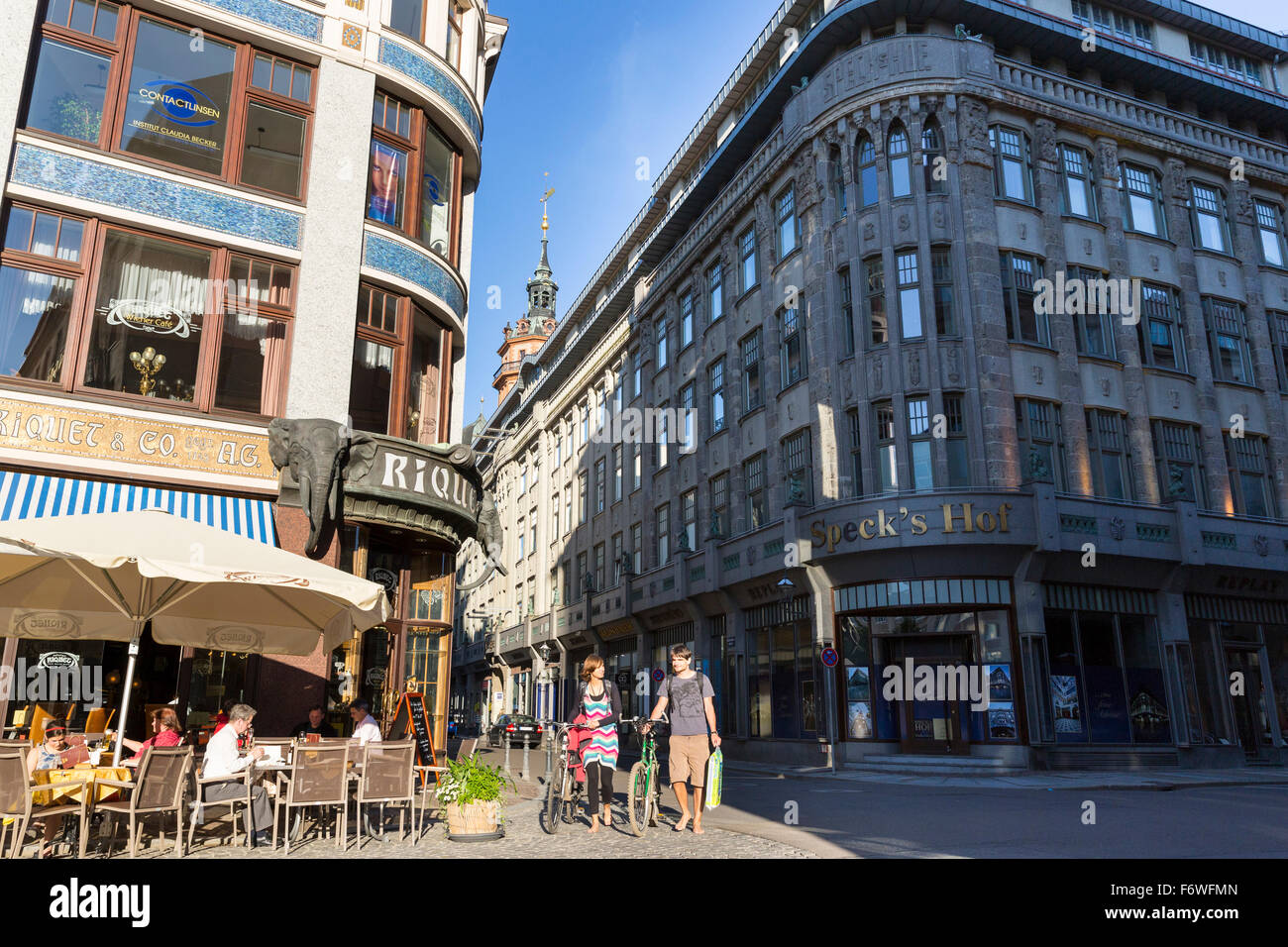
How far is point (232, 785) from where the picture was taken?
363 inches

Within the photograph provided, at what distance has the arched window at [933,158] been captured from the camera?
26.4 metres

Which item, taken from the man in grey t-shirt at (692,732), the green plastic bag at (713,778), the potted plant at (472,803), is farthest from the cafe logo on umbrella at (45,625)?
the green plastic bag at (713,778)

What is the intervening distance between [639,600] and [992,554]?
1726 centimetres

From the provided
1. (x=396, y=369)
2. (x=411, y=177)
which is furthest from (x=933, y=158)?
(x=396, y=369)

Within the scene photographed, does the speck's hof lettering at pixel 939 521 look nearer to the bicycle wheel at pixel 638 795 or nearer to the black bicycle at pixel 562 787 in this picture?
the black bicycle at pixel 562 787

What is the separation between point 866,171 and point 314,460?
19.6 meters

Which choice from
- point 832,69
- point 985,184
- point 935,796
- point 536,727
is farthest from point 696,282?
point 935,796

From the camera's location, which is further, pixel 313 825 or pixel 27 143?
pixel 27 143

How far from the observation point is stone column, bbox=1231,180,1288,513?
28.8 m

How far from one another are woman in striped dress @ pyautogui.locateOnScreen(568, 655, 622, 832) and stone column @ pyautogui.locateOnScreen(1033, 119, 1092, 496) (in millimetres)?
18766

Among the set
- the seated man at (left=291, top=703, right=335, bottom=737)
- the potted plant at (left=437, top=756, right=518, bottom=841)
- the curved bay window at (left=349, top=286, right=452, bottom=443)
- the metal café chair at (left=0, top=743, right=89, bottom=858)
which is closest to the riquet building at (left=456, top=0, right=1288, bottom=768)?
the curved bay window at (left=349, top=286, right=452, bottom=443)

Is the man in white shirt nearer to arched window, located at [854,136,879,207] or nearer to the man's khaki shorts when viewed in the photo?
the man's khaki shorts

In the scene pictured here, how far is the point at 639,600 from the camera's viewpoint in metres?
38.0

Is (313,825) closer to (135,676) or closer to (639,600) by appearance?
(135,676)
